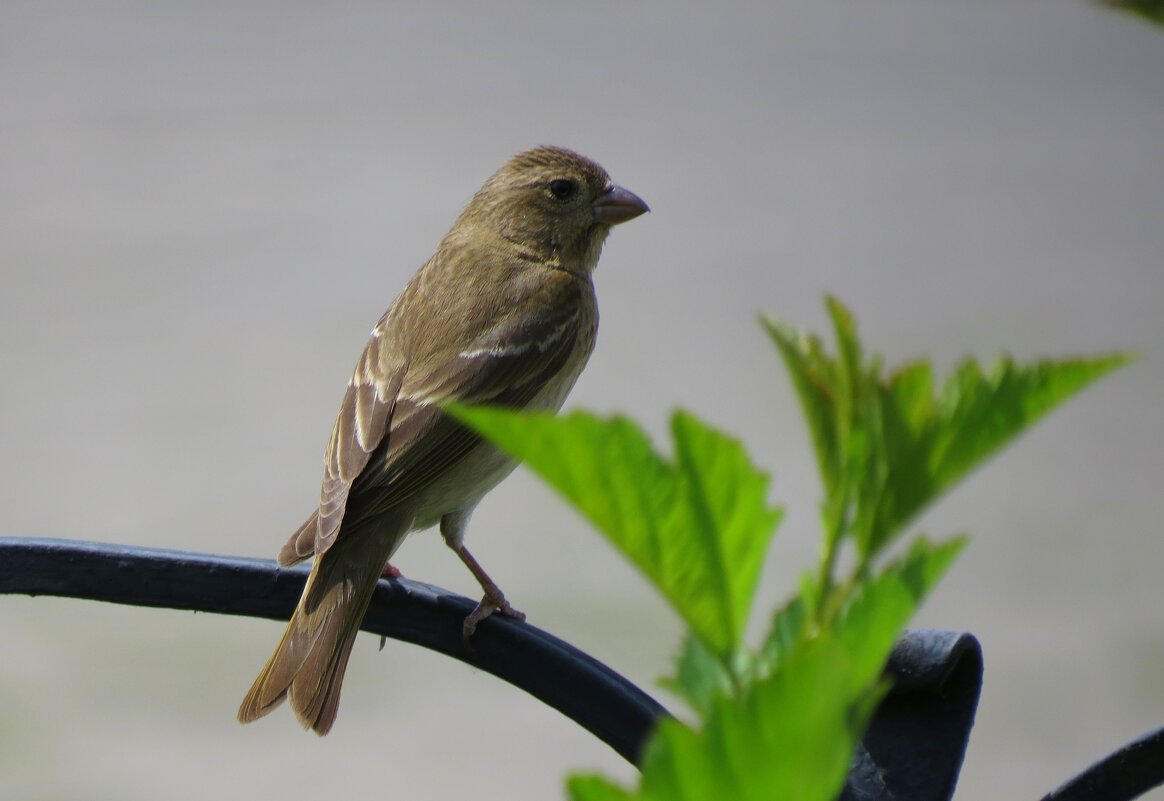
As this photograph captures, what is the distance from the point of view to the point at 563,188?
3836 mm

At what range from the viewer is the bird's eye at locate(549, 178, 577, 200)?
383 centimetres

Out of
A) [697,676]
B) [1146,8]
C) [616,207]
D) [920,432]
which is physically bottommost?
[616,207]

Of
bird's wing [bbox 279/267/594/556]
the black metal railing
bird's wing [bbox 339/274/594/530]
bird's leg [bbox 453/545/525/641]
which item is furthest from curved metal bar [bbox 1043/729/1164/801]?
bird's wing [bbox 339/274/594/530]

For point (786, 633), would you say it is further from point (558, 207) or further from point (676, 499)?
point (558, 207)

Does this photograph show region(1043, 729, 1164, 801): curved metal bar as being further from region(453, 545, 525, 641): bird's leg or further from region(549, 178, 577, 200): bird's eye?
region(549, 178, 577, 200): bird's eye

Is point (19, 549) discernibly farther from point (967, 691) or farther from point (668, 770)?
point (668, 770)

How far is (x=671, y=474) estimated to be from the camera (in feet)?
1.77

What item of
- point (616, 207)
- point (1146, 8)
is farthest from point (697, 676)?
point (616, 207)

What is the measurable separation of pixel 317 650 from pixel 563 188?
179cm

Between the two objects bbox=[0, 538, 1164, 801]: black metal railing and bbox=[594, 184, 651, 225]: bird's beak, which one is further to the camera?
bbox=[594, 184, 651, 225]: bird's beak

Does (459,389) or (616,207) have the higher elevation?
(616,207)

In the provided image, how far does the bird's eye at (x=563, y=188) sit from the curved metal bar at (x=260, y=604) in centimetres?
213

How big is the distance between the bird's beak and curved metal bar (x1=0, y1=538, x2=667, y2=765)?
2083 millimetres

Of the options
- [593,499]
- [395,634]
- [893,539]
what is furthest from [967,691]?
[395,634]
